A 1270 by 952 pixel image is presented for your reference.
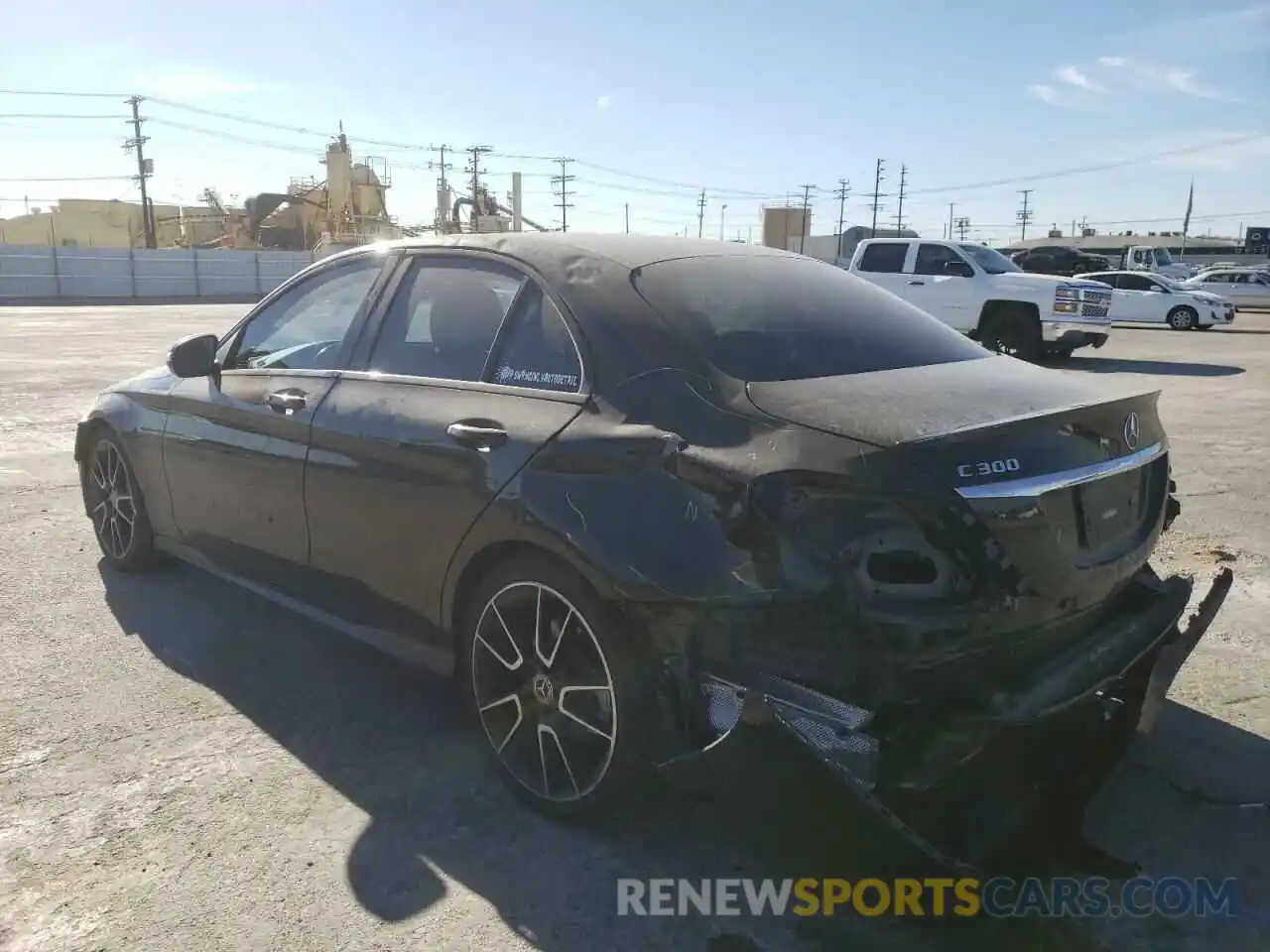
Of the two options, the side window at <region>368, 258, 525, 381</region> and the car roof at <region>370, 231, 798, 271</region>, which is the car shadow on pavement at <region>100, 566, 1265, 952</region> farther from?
the car roof at <region>370, 231, 798, 271</region>

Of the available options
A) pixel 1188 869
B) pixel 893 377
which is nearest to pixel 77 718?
pixel 893 377

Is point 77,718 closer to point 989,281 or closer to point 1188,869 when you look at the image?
point 1188,869

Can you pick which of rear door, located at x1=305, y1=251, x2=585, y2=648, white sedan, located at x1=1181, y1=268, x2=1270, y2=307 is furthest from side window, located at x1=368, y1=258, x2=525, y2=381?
white sedan, located at x1=1181, y1=268, x2=1270, y2=307

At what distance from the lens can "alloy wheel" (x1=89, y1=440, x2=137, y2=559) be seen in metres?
4.93

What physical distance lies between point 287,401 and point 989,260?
14.3 meters

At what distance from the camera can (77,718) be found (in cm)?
352

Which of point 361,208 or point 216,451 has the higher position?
point 361,208

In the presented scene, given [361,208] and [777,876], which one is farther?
[361,208]

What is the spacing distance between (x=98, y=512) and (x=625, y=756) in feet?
12.5

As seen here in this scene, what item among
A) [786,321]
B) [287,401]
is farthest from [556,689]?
[287,401]

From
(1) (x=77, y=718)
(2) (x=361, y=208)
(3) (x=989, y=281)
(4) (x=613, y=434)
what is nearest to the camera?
(4) (x=613, y=434)

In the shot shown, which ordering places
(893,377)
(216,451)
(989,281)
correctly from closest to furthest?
(893,377), (216,451), (989,281)

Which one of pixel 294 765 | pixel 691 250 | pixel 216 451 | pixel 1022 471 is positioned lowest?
pixel 294 765

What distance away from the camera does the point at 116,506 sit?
198 inches
